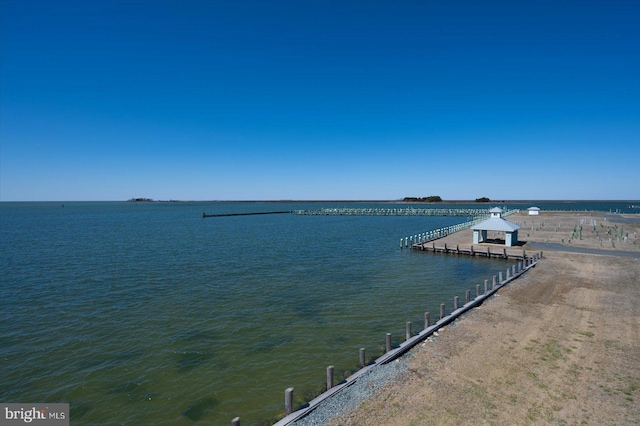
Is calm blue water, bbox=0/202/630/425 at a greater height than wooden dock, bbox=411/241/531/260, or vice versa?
wooden dock, bbox=411/241/531/260

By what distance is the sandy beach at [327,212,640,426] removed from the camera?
8930 mm

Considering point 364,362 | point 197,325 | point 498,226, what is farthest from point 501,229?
point 197,325

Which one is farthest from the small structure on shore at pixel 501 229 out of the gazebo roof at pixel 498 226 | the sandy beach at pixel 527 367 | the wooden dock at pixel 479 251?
the sandy beach at pixel 527 367

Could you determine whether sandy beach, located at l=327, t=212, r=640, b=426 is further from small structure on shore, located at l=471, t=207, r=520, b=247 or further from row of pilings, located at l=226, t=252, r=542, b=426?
small structure on shore, located at l=471, t=207, r=520, b=247

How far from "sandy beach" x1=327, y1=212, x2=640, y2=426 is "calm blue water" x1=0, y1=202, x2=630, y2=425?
9.01 feet

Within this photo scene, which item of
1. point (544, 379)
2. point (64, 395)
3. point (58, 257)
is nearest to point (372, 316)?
point (544, 379)

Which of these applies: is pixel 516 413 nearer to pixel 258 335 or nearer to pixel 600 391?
pixel 600 391

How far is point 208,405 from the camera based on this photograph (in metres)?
10.7

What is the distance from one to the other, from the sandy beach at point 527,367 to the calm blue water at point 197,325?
2747 mm

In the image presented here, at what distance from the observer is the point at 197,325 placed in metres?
17.2

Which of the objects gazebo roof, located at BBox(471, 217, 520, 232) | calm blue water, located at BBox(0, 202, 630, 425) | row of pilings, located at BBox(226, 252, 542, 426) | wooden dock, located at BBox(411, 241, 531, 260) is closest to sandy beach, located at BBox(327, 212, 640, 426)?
row of pilings, located at BBox(226, 252, 542, 426)

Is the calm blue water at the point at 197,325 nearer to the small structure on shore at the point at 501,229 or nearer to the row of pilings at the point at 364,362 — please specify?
the row of pilings at the point at 364,362

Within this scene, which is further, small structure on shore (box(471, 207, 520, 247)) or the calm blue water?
small structure on shore (box(471, 207, 520, 247))

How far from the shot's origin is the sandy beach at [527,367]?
8930 mm
